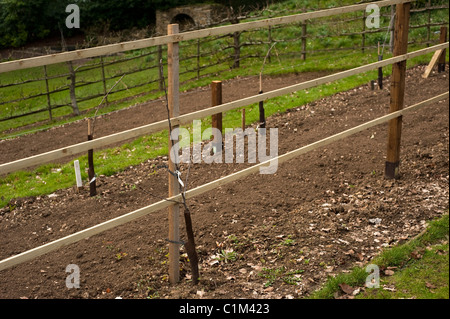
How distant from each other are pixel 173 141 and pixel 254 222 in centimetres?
164

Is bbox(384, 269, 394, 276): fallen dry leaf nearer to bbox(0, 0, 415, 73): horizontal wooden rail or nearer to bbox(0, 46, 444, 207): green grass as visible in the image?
bbox(0, 0, 415, 73): horizontal wooden rail

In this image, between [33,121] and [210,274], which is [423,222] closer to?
[210,274]

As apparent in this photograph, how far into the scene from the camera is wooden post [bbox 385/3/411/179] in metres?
5.06

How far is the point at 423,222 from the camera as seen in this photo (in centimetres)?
465

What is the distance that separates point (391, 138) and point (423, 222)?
115 cm

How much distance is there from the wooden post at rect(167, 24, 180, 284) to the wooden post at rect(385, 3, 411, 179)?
267 centimetres

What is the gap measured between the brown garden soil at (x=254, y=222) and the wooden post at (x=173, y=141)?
0.14 metres

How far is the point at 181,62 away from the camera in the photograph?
1534 cm

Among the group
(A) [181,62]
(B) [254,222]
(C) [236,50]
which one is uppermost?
(C) [236,50]

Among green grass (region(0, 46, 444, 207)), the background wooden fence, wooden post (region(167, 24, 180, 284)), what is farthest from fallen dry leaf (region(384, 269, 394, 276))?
the background wooden fence

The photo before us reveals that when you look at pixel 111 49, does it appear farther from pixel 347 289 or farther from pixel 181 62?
A: pixel 181 62

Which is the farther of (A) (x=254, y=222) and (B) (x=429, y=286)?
(A) (x=254, y=222)

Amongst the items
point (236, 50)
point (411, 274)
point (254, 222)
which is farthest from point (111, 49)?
point (236, 50)
